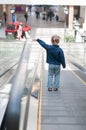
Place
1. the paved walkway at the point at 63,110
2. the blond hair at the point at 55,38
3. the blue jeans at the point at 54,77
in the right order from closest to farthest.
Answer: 1. the paved walkway at the point at 63,110
2. the blond hair at the point at 55,38
3. the blue jeans at the point at 54,77

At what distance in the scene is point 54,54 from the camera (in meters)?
7.05

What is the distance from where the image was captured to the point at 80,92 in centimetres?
718

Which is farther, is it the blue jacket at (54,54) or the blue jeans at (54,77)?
the blue jeans at (54,77)

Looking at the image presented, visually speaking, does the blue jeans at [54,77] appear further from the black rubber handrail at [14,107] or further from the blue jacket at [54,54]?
the black rubber handrail at [14,107]

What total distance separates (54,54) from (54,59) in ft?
0.43

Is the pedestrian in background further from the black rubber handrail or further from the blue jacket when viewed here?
the black rubber handrail

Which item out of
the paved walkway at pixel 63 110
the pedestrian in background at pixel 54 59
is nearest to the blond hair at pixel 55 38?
the pedestrian in background at pixel 54 59

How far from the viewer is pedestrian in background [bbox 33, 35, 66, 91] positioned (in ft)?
22.9

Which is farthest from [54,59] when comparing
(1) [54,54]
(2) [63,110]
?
→ (2) [63,110]

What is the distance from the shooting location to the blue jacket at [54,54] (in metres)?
7.00

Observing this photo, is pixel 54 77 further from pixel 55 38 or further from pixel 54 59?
pixel 55 38

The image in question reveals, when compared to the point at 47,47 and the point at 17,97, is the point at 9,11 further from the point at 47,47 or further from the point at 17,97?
the point at 17,97

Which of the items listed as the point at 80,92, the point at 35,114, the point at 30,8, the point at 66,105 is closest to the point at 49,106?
the point at 66,105

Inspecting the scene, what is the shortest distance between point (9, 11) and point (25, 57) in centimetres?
4559
